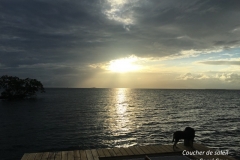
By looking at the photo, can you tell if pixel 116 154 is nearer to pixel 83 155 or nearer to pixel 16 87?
pixel 83 155

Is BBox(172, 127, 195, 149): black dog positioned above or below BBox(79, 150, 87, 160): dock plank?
above

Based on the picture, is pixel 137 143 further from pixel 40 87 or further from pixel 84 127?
pixel 40 87

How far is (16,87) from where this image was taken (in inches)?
5143

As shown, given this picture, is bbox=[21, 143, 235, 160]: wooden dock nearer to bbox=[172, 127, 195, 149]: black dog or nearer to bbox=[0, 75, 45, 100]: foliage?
bbox=[172, 127, 195, 149]: black dog

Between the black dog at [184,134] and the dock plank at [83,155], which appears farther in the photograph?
the black dog at [184,134]

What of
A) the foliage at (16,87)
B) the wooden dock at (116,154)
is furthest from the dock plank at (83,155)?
the foliage at (16,87)

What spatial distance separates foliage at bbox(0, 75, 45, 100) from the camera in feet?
424

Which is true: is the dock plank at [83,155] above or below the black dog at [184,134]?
below

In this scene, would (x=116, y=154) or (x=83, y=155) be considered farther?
(x=116, y=154)

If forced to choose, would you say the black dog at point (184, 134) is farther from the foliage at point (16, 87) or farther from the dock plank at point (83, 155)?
the foliage at point (16, 87)

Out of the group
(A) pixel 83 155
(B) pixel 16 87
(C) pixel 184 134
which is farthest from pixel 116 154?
(B) pixel 16 87

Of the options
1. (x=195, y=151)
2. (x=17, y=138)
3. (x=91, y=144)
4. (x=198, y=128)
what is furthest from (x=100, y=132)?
(x=195, y=151)

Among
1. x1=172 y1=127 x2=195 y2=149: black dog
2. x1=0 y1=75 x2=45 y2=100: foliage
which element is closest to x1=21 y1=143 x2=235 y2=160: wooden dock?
x1=172 y1=127 x2=195 y2=149: black dog

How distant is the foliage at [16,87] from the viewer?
12912 centimetres
